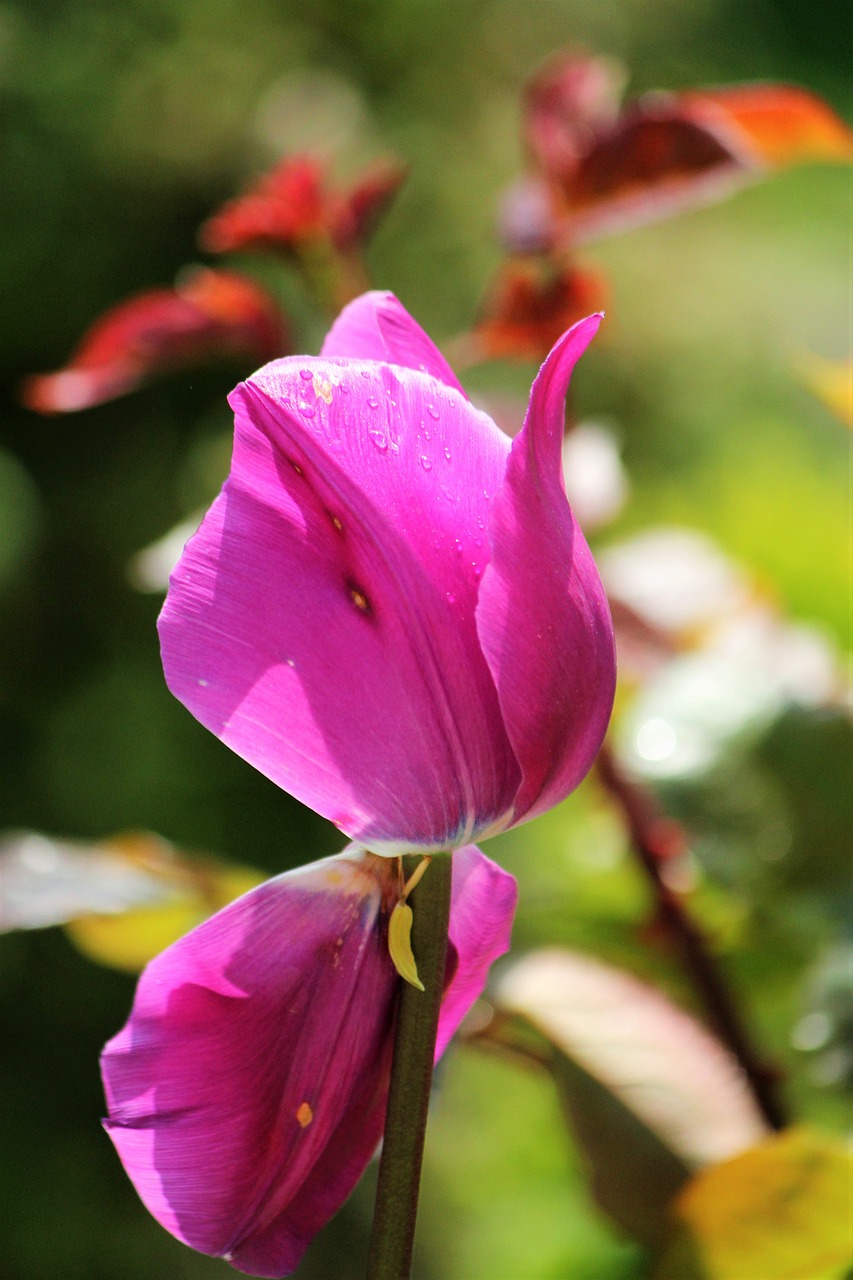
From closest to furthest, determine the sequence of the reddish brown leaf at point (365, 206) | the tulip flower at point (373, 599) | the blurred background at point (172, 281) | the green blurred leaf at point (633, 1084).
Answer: the tulip flower at point (373, 599), the green blurred leaf at point (633, 1084), the reddish brown leaf at point (365, 206), the blurred background at point (172, 281)

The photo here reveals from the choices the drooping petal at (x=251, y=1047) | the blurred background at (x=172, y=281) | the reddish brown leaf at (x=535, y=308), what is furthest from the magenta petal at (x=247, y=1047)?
the blurred background at (x=172, y=281)

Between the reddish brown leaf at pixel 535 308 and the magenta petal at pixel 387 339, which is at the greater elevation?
the magenta petal at pixel 387 339

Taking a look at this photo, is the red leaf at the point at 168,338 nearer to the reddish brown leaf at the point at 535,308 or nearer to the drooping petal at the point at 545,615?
the reddish brown leaf at the point at 535,308

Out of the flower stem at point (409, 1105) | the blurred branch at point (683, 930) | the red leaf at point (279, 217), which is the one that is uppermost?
the red leaf at point (279, 217)

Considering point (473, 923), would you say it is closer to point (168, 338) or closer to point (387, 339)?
point (387, 339)

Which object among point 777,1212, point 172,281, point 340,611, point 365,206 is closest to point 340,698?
point 340,611

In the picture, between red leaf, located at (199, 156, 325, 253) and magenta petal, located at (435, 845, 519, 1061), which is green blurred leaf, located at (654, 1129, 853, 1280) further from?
red leaf, located at (199, 156, 325, 253)
